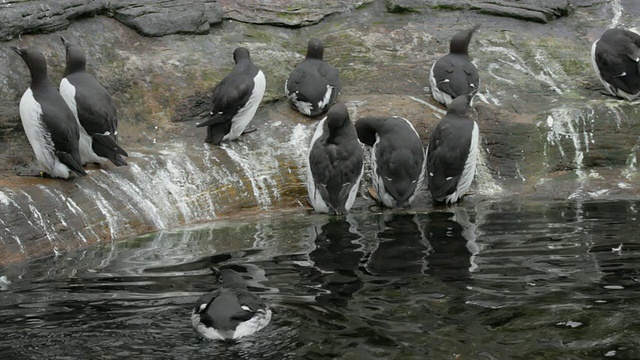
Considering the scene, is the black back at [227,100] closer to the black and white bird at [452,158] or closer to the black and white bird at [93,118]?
the black and white bird at [93,118]

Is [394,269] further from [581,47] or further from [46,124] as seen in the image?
[581,47]

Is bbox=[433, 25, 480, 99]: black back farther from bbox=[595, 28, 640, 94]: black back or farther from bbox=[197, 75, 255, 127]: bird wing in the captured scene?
bbox=[197, 75, 255, 127]: bird wing

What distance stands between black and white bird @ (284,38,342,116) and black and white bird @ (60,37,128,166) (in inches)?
86.5

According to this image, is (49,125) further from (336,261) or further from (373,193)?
(373,193)

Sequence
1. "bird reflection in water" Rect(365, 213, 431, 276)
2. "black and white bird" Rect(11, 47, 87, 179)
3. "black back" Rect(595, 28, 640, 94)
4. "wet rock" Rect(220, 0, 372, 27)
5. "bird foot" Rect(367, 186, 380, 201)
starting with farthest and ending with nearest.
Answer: "wet rock" Rect(220, 0, 372, 27) → "black back" Rect(595, 28, 640, 94) → "bird foot" Rect(367, 186, 380, 201) → "black and white bird" Rect(11, 47, 87, 179) → "bird reflection in water" Rect(365, 213, 431, 276)

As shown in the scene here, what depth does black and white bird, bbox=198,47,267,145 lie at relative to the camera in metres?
9.69

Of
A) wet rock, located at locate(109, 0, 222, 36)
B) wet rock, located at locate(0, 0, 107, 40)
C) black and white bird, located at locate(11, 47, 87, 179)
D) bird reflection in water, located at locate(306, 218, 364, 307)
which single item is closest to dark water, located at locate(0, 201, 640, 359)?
bird reflection in water, located at locate(306, 218, 364, 307)

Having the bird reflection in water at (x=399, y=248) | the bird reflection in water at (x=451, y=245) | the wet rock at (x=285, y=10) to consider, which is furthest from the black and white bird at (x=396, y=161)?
the wet rock at (x=285, y=10)

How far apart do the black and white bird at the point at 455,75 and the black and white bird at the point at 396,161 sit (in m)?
1.08

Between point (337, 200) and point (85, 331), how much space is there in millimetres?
3633

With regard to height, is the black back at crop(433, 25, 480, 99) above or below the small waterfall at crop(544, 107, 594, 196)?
above

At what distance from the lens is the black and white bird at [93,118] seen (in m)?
8.74

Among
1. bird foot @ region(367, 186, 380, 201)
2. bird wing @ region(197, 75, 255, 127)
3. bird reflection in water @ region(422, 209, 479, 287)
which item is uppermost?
bird wing @ region(197, 75, 255, 127)

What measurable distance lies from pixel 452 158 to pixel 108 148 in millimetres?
3215
